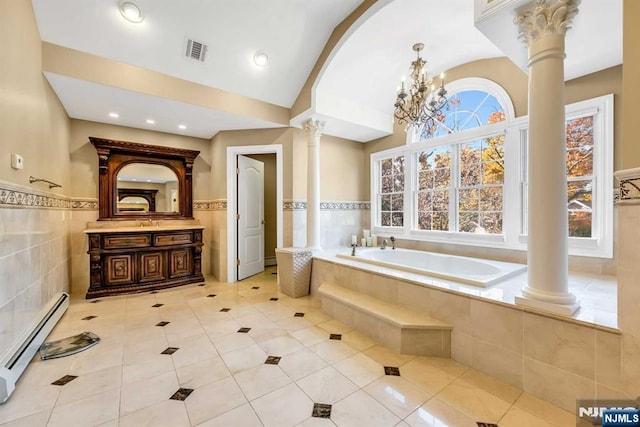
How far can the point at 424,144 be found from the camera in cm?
399

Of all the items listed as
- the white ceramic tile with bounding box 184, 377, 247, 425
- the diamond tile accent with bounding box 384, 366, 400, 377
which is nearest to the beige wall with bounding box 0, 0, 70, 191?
the white ceramic tile with bounding box 184, 377, 247, 425

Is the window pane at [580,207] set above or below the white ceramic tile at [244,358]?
above

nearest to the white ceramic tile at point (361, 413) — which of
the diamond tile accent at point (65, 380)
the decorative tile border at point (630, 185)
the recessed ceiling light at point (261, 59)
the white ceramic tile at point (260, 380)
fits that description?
the white ceramic tile at point (260, 380)

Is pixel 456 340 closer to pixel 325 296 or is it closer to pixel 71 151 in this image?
pixel 325 296

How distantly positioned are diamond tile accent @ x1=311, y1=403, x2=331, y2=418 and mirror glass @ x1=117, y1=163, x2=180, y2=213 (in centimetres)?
389

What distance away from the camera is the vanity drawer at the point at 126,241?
138 inches

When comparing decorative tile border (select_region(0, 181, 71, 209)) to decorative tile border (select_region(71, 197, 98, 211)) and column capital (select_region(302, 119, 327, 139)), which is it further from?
column capital (select_region(302, 119, 327, 139))

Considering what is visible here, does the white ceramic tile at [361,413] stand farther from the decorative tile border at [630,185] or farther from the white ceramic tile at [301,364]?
the decorative tile border at [630,185]

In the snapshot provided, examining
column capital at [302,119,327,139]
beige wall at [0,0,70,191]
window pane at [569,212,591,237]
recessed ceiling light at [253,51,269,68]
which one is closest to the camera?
beige wall at [0,0,70,191]

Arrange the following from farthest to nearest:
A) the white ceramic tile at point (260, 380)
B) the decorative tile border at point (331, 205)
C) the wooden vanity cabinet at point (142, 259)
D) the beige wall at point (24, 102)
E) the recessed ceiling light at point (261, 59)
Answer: the decorative tile border at point (331, 205), the wooden vanity cabinet at point (142, 259), the recessed ceiling light at point (261, 59), the beige wall at point (24, 102), the white ceramic tile at point (260, 380)

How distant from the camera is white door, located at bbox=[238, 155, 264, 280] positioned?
4355 millimetres

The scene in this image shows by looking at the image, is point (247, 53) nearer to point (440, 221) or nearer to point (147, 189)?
point (147, 189)

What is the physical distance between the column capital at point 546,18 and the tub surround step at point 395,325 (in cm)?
211

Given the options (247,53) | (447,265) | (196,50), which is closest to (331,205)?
(447,265)
